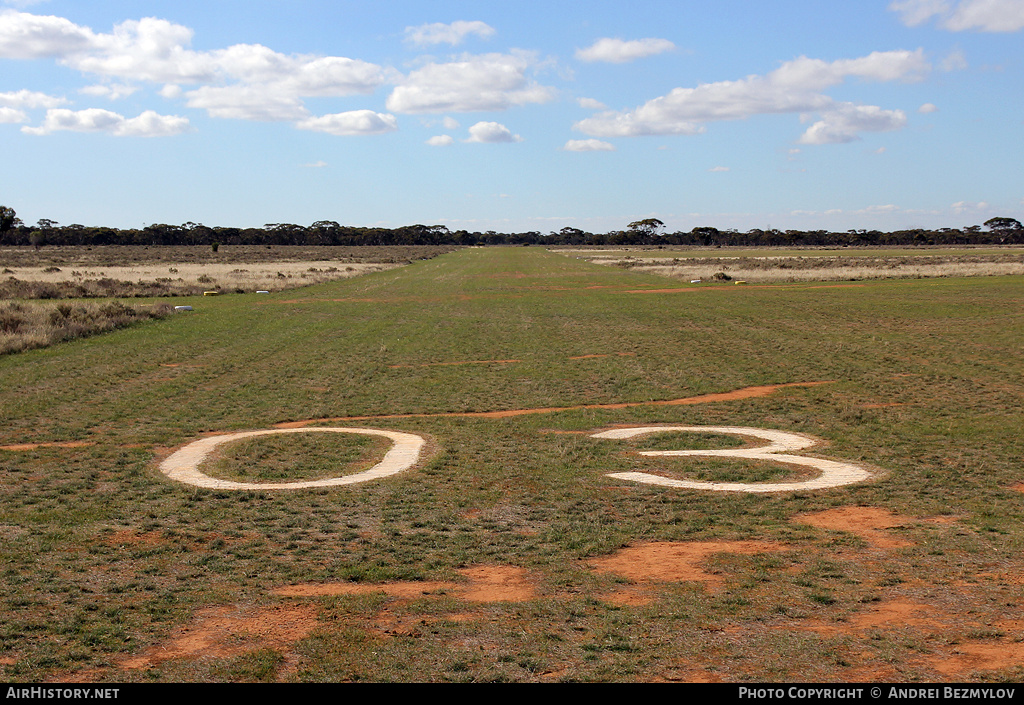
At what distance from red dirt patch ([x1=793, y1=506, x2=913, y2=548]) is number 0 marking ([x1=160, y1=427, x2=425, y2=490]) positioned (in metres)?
5.68

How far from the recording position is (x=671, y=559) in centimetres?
845

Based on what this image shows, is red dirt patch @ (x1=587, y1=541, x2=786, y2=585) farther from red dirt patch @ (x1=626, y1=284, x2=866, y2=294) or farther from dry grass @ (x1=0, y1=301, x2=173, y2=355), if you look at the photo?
red dirt patch @ (x1=626, y1=284, x2=866, y2=294)

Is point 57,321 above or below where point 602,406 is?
above

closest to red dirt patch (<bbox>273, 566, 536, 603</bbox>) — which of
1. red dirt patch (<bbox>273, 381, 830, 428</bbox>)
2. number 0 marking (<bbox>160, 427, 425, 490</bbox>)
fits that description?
number 0 marking (<bbox>160, 427, 425, 490</bbox>)

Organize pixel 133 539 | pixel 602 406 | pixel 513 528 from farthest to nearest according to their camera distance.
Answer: pixel 602 406 < pixel 513 528 < pixel 133 539

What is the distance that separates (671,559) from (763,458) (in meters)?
5.04

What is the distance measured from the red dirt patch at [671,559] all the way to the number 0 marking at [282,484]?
4.38m

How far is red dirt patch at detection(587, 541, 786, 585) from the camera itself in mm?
7922

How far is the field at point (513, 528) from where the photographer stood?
630cm

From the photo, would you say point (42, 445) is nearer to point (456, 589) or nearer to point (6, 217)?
point (456, 589)

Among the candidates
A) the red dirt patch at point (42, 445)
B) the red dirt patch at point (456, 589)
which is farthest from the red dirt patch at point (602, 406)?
the red dirt patch at point (456, 589)

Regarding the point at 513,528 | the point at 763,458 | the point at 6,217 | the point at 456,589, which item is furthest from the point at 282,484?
the point at 6,217

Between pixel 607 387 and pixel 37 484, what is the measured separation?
12084mm
